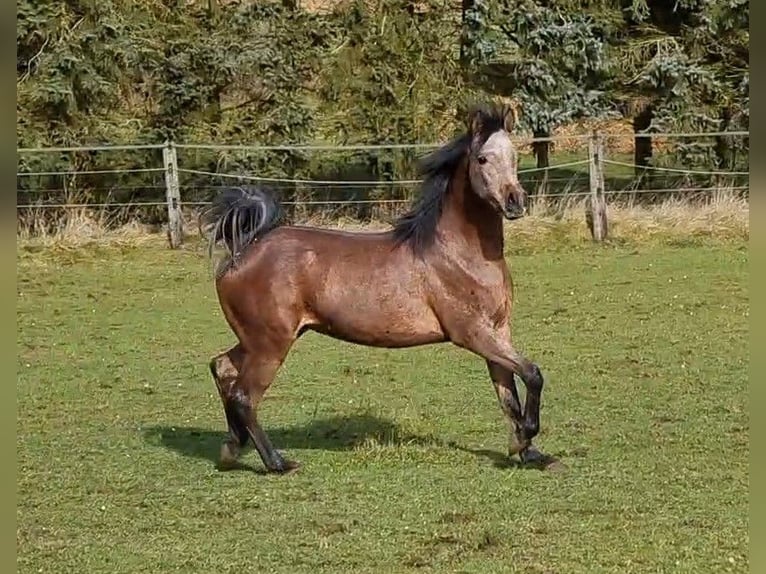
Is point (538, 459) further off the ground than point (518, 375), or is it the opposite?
point (518, 375)

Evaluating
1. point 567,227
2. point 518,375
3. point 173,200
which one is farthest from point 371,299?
point 173,200

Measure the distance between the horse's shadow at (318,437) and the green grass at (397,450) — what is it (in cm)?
2

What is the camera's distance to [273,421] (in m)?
7.41

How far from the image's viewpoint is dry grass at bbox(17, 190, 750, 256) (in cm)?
1546

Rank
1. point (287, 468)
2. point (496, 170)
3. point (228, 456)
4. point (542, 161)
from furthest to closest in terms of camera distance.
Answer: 1. point (542, 161)
2. point (228, 456)
3. point (287, 468)
4. point (496, 170)

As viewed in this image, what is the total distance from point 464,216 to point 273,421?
211 centimetres

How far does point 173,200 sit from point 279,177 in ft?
8.33

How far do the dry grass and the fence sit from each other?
41cm

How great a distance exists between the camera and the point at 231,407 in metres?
6.14

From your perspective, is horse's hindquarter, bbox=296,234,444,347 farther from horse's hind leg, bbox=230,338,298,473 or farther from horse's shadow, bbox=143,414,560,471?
horse's shadow, bbox=143,414,560,471

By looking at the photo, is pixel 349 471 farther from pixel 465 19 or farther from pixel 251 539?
pixel 465 19

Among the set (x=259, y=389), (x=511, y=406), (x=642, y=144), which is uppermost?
A: (x=642, y=144)

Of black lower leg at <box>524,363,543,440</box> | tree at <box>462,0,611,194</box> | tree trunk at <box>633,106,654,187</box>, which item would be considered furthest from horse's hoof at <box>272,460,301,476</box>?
tree at <box>462,0,611,194</box>

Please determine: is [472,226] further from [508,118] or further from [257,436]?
[257,436]
